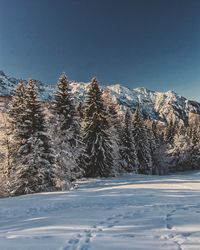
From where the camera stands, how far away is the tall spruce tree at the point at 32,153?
23.3m

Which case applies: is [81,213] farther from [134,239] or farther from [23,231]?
[134,239]

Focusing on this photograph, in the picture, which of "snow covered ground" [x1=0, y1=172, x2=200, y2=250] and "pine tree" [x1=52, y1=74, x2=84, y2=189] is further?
"pine tree" [x1=52, y1=74, x2=84, y2=189]

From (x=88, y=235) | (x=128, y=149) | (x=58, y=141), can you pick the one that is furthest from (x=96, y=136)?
(x=88, y=235)

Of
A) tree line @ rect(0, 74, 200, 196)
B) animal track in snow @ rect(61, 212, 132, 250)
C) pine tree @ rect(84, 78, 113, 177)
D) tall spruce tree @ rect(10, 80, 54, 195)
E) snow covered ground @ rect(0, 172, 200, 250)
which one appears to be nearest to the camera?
animal track in snow @ rect(61, 212, 132, 250)

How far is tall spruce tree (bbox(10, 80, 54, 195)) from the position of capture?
23.3 meters

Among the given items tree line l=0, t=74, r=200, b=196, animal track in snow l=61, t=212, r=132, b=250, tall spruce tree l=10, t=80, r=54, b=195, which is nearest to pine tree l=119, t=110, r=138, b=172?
tree line l=0, t=74, r=200, b=196

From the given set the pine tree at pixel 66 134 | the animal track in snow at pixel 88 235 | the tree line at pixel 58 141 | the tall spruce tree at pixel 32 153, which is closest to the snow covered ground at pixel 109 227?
the animal track in snow at pixel 88 235

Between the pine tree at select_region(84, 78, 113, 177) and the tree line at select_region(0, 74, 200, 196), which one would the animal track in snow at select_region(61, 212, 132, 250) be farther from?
the pine tree at select_region(84, 78, 113, 177)

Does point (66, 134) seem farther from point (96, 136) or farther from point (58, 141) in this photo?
point (96, 136)

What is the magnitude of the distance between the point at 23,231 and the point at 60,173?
15956mm

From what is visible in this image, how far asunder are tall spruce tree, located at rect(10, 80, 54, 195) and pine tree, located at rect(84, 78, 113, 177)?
8.57m

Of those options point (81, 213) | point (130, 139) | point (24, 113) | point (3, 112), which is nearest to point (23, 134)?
point (24, 113)

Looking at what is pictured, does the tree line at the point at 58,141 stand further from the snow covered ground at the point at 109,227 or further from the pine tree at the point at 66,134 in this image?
the snow covered ground at the point at 109,227

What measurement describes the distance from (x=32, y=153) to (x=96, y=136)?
10226 millimetres
